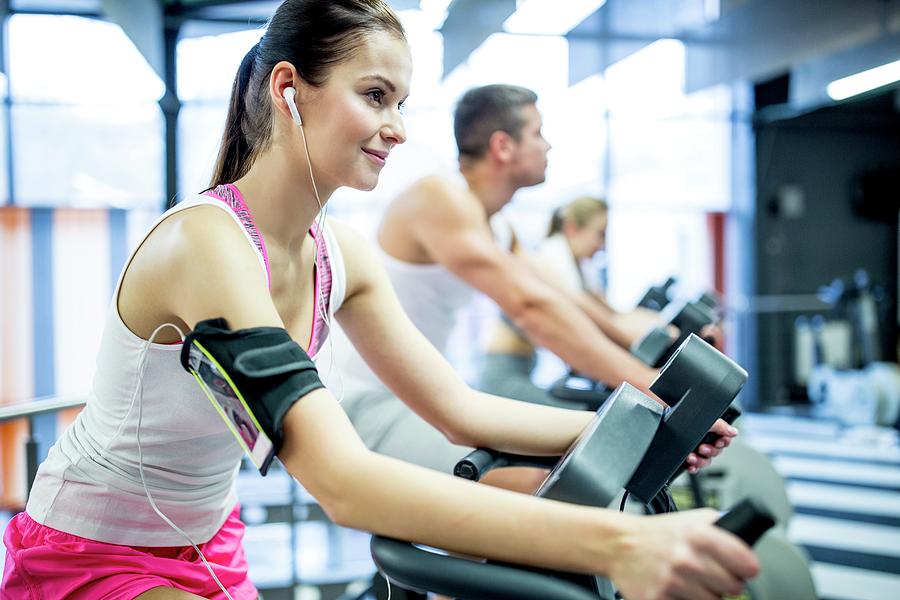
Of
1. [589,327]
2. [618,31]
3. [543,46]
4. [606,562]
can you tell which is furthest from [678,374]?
[543,46]

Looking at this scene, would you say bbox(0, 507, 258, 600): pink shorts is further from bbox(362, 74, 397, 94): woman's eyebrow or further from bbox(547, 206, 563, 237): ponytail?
bbox(547, 206, 563, 237): ponytail

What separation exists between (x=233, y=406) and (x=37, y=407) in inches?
40.5

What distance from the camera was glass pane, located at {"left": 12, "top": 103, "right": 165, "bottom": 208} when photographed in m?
6.28

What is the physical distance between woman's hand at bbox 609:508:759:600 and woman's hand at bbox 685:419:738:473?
386 millimetres

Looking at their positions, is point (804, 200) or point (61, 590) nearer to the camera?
point (61, 590)

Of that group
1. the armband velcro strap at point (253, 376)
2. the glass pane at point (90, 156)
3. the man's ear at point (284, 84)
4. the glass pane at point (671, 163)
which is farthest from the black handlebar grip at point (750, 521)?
the glass pane at point (671, 163)

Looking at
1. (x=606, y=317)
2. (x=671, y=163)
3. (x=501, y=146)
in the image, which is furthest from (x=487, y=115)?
(x=671, y=163)

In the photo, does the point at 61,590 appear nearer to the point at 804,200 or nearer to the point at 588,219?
the point at 588,219

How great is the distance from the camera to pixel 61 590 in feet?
3.16

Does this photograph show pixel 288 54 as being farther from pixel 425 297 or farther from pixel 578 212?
pixel 578 212

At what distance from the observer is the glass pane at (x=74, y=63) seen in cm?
605

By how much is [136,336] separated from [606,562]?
60cm

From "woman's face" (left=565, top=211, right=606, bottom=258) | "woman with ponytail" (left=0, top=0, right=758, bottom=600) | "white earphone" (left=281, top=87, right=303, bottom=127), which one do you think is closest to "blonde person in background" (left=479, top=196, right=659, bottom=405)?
"woman's face" (left=565, top=211, right=606, bottom=258)

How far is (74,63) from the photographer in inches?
243
